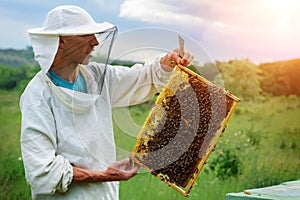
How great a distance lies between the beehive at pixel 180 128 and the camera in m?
2.35

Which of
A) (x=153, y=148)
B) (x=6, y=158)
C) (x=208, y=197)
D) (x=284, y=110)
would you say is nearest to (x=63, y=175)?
(x=153, y=148)

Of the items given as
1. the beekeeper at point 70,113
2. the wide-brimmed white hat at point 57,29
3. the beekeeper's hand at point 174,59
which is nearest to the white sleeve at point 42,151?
the beekeeper at point 70,113

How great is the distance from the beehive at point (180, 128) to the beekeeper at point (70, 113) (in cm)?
8

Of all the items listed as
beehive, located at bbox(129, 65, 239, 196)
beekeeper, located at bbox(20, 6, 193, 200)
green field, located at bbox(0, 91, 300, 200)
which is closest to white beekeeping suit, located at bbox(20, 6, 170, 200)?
beekeeper, located at bbox(20, 6, 193, 200)

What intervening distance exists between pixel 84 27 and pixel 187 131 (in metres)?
0.55

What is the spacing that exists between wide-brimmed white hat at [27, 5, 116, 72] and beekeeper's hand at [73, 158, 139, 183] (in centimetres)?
42

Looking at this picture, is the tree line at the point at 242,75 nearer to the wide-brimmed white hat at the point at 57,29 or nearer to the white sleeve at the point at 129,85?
the white sleeve at the point at 129,85

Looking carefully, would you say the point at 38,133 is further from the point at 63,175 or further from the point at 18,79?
the point at 18,79

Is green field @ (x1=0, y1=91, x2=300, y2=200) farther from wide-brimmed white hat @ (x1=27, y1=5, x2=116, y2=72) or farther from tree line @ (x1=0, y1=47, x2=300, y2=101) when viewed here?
wide-brimmed white hat @ (x1=27, y1=5, x2=116, y2=72)

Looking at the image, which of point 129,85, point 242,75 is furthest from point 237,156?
point 129,85

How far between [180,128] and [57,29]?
60cm

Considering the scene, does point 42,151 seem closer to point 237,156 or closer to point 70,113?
point 70,113

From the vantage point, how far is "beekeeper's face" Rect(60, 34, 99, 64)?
92.6 inches

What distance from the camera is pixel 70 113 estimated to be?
2363 millimetres
